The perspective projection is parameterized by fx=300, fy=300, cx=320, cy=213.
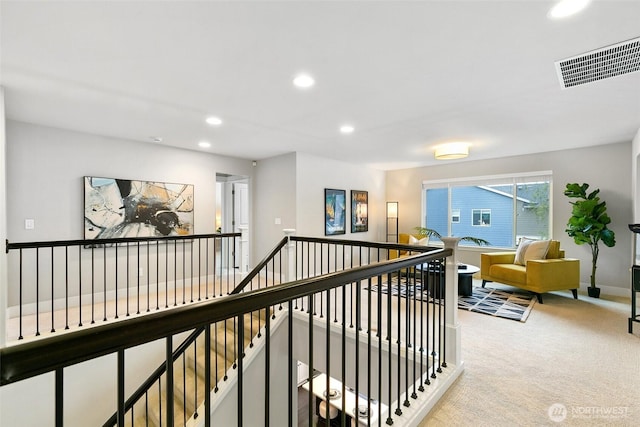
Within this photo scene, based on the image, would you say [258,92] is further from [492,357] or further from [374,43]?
[492,357]

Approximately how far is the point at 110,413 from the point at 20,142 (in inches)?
136

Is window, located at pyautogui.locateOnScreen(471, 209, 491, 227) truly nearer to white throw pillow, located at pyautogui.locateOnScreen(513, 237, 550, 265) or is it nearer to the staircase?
white throw pillow, located at pyautogui.locateOnScreen(513, 237, 550, 265)

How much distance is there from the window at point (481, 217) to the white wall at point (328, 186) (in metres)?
2.10

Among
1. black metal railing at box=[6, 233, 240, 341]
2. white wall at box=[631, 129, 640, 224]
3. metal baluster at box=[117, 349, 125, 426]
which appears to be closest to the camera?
metal baluster at box=[117, 349, 125, 426]

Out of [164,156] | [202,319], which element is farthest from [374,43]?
[164,156]

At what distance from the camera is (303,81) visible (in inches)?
105

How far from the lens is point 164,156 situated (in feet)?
16.5

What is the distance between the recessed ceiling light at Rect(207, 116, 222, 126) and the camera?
3.65 m

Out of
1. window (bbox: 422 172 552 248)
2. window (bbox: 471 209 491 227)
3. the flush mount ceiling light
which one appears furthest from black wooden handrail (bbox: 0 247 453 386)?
window (bbox: 471 209 491 227)

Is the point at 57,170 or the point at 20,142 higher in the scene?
the point at 20,142

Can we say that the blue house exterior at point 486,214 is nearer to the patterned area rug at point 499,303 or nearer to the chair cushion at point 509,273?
the chair cushion at point 509,273

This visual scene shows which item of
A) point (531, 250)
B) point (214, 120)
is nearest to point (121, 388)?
point (214, 120)

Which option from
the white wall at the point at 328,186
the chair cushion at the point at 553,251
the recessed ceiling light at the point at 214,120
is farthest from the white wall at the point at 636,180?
the recessed ceiling light at the point at 214,120

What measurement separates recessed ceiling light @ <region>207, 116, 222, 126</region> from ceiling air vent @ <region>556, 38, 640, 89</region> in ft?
11.1
